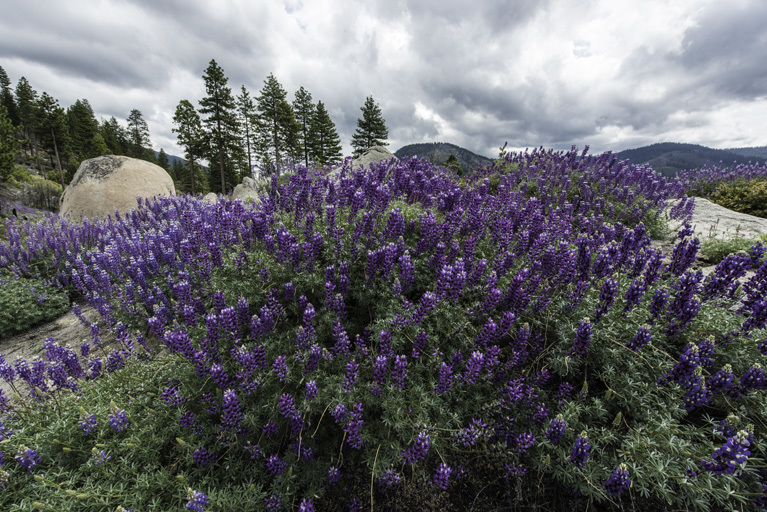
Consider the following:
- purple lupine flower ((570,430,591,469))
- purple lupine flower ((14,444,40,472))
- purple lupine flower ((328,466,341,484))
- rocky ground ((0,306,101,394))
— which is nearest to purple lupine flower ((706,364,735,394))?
purple lupine flower ((570,430,591,469))

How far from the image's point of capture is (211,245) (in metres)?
4.77

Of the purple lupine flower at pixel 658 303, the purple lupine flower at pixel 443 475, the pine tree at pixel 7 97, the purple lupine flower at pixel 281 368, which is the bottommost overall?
the purple lupine flower at pixel 443 475

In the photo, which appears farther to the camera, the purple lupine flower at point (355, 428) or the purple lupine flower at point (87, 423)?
the purple lupine flower at point (87, 423)

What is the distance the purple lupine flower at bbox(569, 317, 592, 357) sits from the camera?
330 cm

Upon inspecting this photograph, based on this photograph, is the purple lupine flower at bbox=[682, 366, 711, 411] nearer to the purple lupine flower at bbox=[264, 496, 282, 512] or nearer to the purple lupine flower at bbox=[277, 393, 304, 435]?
the purple lupine flower at bbox=[277, 393, 304, 435]

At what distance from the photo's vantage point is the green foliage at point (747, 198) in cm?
1246

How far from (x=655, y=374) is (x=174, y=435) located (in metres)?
6.28

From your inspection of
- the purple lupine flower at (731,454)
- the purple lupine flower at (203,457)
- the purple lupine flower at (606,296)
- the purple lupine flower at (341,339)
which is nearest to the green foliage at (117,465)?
the purple lupine flower at (203,457)

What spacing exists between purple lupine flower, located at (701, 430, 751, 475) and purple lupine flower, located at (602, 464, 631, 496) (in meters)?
0.69

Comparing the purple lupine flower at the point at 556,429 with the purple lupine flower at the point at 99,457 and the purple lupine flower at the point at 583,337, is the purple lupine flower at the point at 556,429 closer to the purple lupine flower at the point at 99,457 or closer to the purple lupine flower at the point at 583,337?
the purple lupine flower at the point at 583,337

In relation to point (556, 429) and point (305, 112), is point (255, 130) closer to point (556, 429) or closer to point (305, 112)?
point (305, 112)

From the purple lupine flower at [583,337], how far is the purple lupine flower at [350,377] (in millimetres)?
2689

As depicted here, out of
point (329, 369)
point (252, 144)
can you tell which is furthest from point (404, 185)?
point (252, 144)

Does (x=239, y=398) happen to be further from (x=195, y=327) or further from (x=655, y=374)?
(x=655, y=374)
